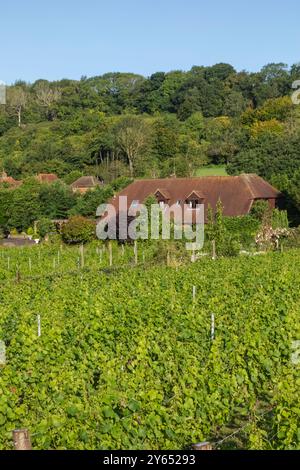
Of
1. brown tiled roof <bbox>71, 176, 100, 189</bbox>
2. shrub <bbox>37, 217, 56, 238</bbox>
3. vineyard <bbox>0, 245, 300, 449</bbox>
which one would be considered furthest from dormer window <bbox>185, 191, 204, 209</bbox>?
vineyard <bbox>0, 245, 300, 449</bbox>

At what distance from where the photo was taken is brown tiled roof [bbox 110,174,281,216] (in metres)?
37.3

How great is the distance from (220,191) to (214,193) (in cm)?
34

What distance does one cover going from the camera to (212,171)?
57.4 meters

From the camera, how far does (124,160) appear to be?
203ft

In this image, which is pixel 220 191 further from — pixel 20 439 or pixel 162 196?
pixel 20 439

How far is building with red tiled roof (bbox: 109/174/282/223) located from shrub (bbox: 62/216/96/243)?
11.0 feet

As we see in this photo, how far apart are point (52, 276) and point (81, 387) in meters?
13.1

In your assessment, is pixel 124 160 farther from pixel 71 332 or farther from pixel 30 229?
pixel 71 332

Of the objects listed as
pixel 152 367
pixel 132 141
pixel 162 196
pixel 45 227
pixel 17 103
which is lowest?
pixel 45 227

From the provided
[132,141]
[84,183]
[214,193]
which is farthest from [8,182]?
[214,193]

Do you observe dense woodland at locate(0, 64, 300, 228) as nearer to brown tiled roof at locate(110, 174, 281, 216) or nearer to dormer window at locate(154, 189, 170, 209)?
brown tiled roof at locate(110, 174, 281, 216)

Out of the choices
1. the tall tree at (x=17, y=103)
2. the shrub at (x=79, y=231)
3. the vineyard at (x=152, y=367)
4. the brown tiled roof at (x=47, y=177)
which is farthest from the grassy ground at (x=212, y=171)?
the vineyard at (x=152, y=367)

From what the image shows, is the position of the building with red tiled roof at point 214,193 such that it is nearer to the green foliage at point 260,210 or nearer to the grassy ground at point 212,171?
the green foliage at point 260,210
